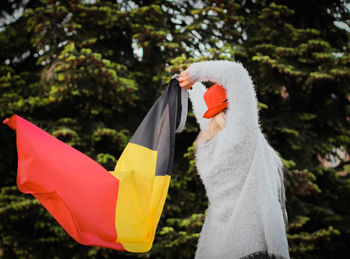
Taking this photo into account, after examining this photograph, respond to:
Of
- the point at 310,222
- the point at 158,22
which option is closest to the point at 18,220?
the point at 158,22

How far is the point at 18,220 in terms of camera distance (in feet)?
18.1

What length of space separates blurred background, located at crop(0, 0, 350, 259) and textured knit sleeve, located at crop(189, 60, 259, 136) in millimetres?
3134

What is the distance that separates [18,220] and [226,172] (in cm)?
467

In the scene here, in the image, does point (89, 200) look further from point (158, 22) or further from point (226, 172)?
point (158, 22)

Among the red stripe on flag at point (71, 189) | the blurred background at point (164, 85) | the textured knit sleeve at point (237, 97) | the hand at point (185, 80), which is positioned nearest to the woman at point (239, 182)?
the textured knit sleeve at point (237, 97)

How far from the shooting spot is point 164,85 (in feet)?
20.3

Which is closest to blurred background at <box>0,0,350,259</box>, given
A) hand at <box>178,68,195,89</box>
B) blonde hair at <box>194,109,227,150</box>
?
hand at <box>178,68,195,89</box>

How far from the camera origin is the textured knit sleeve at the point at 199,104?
261 centimetres

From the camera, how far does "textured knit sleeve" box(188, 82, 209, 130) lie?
2.61m

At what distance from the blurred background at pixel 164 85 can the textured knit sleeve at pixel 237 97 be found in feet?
10.3

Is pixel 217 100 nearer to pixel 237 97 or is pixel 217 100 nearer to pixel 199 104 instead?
pixel 237 97

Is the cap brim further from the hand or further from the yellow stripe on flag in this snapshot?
the yellow stripe on flag

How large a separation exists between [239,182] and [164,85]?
4371 millimetres

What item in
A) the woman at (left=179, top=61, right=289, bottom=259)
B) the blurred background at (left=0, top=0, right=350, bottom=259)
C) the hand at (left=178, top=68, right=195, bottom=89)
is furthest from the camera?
the blurred background at (left=0, top=0, right=350, bottom=259)
